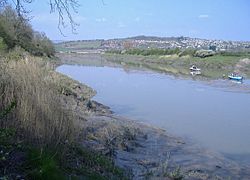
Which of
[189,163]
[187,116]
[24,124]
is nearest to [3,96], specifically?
[24,124]

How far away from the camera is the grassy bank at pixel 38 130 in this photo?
19.5ft

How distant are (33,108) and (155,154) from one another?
25.9 ft

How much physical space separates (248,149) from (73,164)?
1359cm

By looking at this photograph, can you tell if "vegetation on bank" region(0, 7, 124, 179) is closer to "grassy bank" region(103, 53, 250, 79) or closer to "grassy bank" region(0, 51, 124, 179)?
"grassy bank" region(0, 51, 124, 179)

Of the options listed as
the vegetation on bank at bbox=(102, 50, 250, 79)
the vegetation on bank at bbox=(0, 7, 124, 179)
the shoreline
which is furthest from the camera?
the vegetation on bank at bbox=(102, 50, 250, 79)

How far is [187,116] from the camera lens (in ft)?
89.2

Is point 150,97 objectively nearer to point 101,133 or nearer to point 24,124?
point 101,133

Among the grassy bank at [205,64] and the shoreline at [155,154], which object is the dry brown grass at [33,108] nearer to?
the shoreline at [155,154]

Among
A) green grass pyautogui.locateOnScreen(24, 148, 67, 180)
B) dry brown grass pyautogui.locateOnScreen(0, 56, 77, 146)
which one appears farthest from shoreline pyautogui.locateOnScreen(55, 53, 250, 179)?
green grass pyautogui.locateOnScreen(24, 148, 67, 180)

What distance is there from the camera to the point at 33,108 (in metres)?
7.30

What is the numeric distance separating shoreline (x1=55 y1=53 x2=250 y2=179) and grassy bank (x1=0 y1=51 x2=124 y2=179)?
8.27ft

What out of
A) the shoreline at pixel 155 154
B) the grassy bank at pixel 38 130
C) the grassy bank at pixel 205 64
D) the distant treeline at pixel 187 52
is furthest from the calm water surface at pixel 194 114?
the distant treeline at pixel 187 52

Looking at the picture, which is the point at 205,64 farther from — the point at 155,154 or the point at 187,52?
the point at 155,154

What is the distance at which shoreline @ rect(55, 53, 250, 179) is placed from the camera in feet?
37.5
